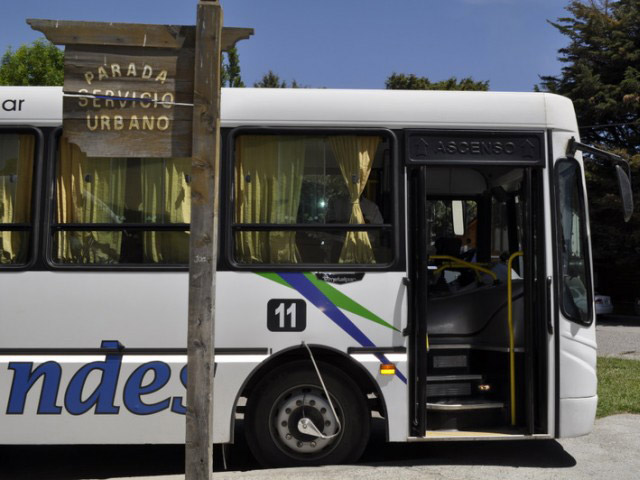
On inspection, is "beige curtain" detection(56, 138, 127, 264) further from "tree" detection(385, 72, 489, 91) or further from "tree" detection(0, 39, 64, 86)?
"tree" detection(385, 72, 489, 91)

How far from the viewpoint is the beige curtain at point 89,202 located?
551 cm

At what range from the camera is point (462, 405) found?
19.0ft

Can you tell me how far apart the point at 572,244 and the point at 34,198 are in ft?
14.2

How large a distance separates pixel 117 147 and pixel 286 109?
191cm

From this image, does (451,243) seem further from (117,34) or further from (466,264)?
(117,34)

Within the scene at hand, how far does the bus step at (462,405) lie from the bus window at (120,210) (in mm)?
2345

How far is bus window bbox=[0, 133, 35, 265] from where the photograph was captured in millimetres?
5504

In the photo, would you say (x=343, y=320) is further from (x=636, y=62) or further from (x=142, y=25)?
(x=636, y=62)

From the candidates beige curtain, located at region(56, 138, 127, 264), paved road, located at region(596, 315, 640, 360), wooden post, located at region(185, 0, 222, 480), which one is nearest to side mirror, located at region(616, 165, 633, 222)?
wooden post, located at region(185, 0, 222, 480)

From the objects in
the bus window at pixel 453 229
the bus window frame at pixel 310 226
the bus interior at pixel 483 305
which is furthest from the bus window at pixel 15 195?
the bus window at pixel 453 229

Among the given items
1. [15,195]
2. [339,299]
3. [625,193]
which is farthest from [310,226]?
A: [625,193]

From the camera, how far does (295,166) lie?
5680 millimetres

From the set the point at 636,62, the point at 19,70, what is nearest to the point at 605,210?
the point at 636,62

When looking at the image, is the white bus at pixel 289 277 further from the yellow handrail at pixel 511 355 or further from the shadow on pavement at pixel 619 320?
the shadow on pavement at pixel 619 320
